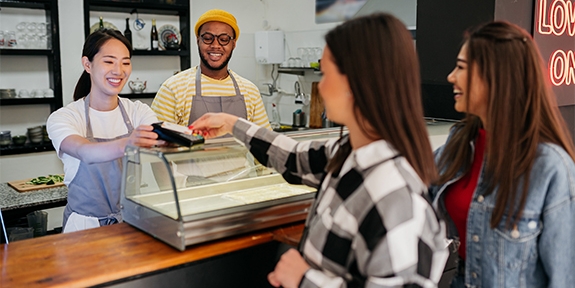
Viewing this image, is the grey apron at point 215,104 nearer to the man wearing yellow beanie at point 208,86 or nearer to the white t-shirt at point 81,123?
the man wearing yellow beanie at point 208,86

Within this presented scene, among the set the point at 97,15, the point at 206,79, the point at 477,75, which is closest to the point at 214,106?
the point at 206,79

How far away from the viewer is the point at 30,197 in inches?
150

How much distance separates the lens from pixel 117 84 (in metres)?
2.39

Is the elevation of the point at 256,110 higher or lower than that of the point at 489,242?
higher

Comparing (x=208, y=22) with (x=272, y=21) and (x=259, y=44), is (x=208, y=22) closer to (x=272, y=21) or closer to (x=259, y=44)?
(x=259, y=44)

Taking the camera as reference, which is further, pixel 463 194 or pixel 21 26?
pixel 21 26

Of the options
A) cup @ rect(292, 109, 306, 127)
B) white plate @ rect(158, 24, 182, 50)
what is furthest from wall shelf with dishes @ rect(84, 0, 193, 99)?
cup @ rect(292, 109, 306, 127)

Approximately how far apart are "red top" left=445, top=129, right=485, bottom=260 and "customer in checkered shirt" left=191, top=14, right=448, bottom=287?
0.48 m

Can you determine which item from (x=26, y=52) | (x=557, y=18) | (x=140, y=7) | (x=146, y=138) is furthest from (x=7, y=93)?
(x=557, y=18)

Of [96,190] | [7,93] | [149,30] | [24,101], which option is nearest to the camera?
[96,190]

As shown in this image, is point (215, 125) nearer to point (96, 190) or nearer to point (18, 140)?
point (96, 190)

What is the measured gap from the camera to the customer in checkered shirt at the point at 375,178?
1.16 m

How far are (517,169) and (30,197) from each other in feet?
11.1

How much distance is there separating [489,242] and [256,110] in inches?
71.2
